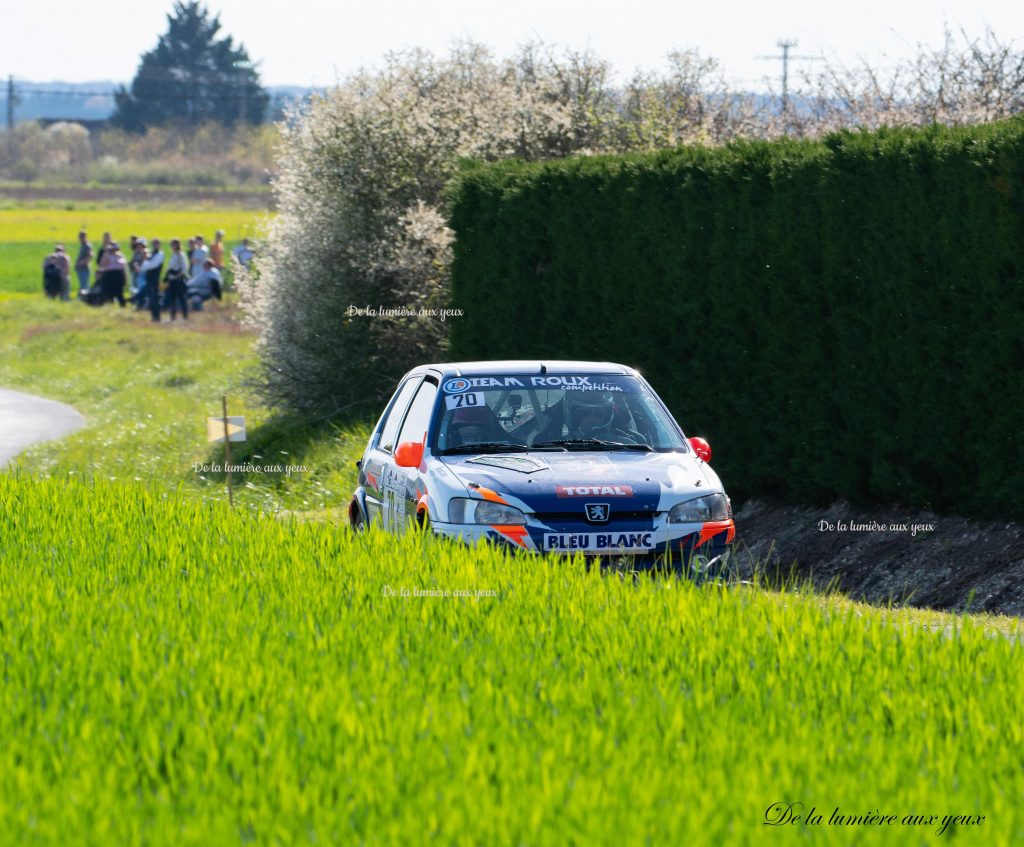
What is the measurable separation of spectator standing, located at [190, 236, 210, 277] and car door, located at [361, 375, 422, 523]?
35.8 metres

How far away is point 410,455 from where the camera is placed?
1104cm

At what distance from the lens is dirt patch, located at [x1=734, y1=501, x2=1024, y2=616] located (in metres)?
12.4

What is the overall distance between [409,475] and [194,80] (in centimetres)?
13772

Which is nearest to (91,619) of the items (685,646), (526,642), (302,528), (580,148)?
(526,642)

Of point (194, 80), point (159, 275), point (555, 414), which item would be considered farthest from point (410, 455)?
point (194, 80)

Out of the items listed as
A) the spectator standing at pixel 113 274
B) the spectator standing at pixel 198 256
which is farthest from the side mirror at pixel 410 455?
the spectator standing at pixel 113 274

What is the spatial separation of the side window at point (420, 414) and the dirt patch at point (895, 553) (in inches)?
101

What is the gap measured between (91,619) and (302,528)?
11.6 feet

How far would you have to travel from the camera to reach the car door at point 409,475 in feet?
36.5

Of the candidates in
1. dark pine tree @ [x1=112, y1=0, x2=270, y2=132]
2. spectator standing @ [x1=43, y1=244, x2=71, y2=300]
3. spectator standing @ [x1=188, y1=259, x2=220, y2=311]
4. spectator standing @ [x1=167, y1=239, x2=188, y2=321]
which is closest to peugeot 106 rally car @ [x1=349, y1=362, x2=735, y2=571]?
spectator standing @ [x1=167, y1=239, x2=188, y2=321]

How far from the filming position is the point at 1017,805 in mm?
5188

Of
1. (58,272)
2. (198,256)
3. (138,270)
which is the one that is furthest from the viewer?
(58,272)

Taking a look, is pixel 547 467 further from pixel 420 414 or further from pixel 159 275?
pixel 159 275

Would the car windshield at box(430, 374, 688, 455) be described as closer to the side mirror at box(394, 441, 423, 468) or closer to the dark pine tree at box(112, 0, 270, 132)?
the side mirror at box(394, 441, 423, 468)
